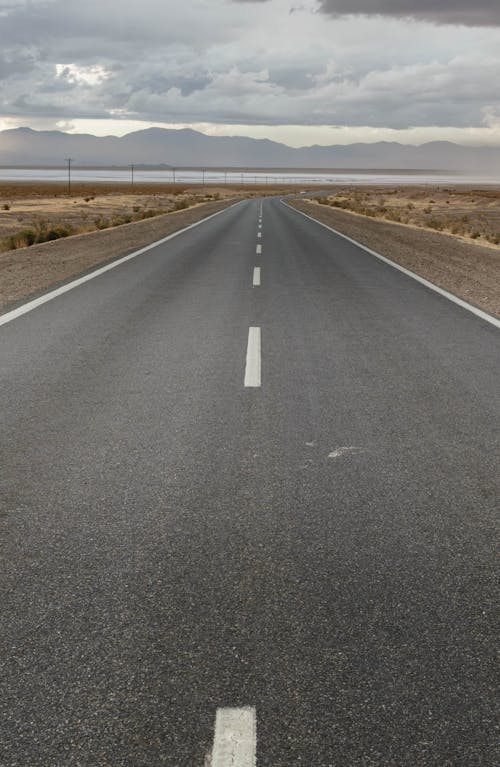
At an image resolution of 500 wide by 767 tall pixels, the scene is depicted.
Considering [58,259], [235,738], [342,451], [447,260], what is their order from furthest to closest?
[447,260] → [58,259] → [342,451] → [235,738]

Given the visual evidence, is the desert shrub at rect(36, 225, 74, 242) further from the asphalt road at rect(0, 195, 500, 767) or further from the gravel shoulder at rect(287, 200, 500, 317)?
the asphalt road at rect(0, 195, 500, 767)

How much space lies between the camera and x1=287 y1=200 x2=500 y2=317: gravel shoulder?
14.0 m

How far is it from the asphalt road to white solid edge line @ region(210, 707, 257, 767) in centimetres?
4

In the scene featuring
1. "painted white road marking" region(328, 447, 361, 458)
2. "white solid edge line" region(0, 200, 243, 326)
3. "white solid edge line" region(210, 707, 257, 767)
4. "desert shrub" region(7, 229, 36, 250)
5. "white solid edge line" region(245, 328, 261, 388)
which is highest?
"desert shrub" region(7, 229, 36, 250)

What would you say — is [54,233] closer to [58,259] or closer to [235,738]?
[58,259]

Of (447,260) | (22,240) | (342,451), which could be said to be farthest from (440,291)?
(22,240)

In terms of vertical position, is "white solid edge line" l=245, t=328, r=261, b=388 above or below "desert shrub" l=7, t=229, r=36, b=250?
below

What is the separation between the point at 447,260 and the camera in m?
19.9

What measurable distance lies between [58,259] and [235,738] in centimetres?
1751

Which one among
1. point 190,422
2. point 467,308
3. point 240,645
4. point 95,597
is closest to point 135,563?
point 95,597

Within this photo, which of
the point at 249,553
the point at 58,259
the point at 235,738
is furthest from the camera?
the point at 58,259

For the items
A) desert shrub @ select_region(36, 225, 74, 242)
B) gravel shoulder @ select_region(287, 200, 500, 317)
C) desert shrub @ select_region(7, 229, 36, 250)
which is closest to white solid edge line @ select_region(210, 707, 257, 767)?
gravel shoulder @ select_region(287, 200, 500, 317)

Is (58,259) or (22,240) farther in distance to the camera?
(22,240)

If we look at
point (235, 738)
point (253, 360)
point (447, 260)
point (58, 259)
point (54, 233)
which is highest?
point (54, 233)
